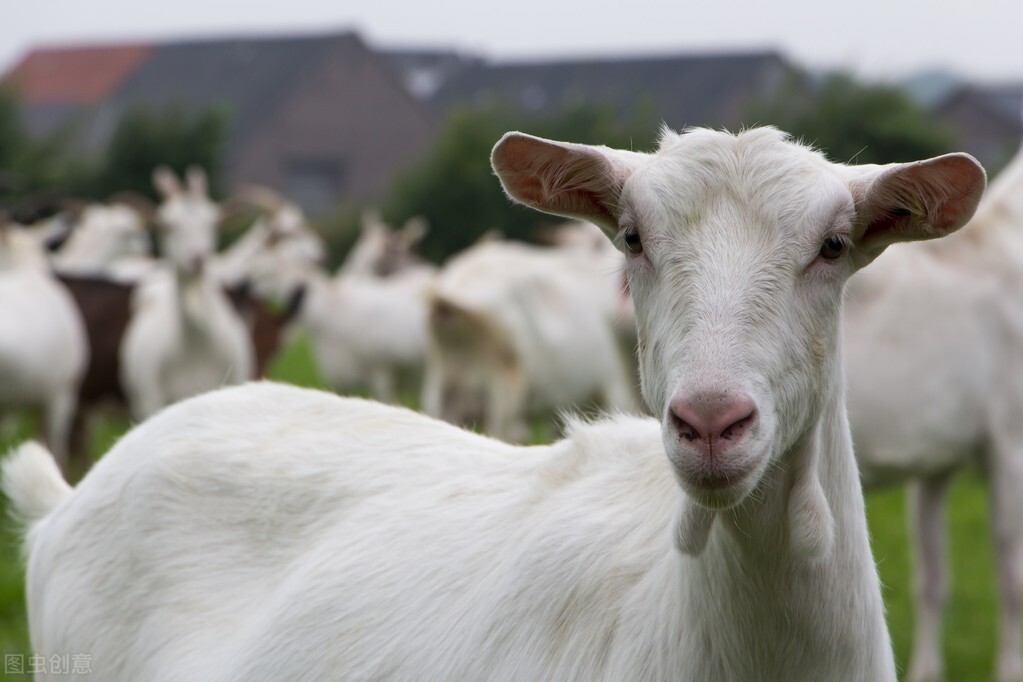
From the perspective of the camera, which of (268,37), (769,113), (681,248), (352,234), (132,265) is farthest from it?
(268,37)

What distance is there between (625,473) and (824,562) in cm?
51

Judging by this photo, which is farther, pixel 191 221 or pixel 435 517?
pixel 191 221

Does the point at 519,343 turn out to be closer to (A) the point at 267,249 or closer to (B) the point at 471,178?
(A) the point at 267,249

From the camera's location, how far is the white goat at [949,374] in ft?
17.9

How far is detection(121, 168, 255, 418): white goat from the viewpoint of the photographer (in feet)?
33.1

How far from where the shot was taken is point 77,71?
59.7 m

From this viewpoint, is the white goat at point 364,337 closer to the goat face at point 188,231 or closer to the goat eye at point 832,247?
the goat face at point 188,231

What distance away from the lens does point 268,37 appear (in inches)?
2185

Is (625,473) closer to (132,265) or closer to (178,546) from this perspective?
(178,546)

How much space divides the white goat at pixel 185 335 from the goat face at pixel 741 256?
25.7 feet

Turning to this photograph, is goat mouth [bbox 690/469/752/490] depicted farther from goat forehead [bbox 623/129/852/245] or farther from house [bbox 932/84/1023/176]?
house [bbox 932/84/1023/176]

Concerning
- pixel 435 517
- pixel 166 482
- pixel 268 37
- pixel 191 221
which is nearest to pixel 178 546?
pixel 166 482

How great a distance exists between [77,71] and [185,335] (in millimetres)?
53576

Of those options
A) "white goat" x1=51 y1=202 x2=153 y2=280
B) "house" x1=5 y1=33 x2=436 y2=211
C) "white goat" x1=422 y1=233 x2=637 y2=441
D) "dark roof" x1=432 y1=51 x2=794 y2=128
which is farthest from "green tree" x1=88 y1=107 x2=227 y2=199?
"white goat" x1=422 y1=233 x2=637 y2=441
